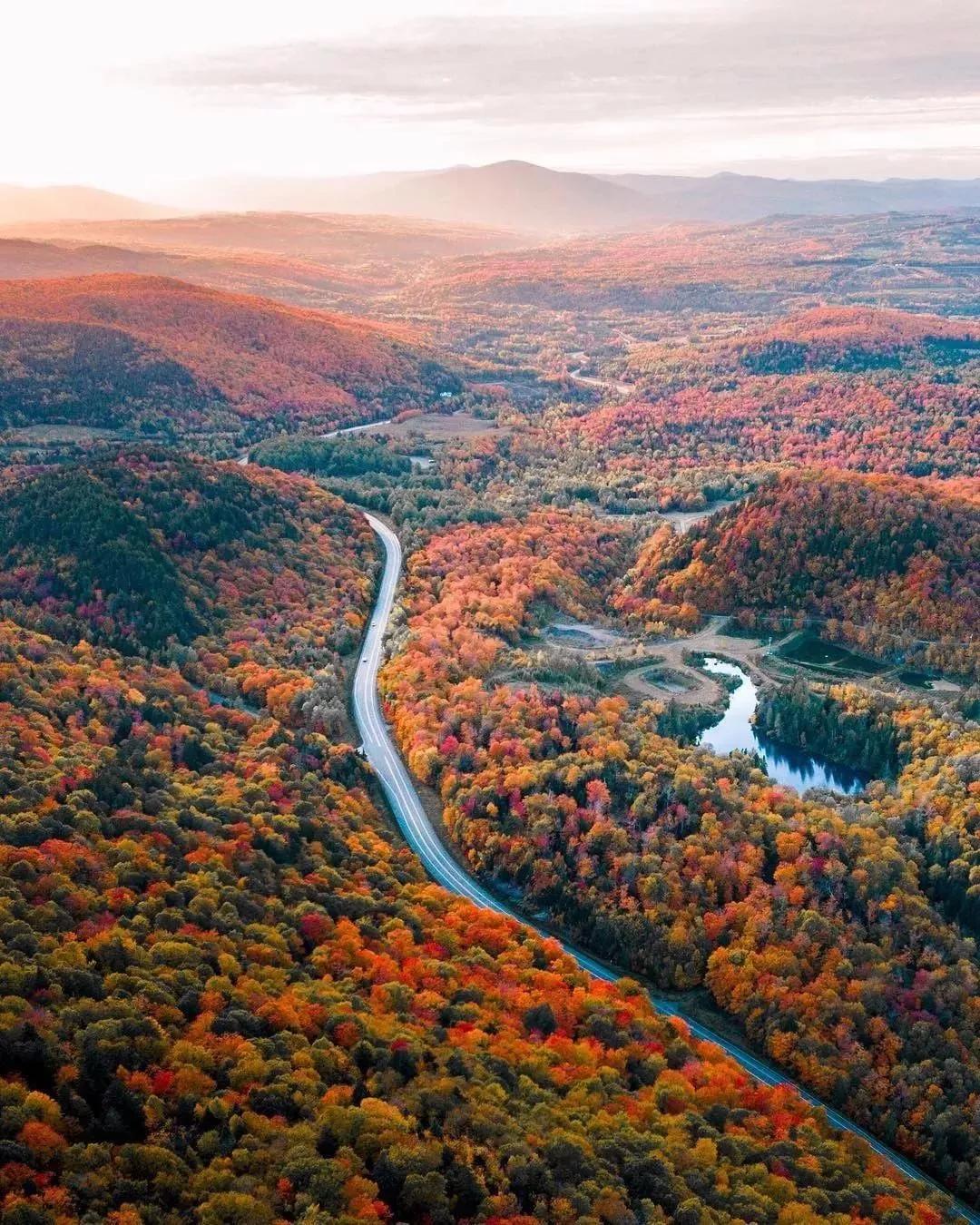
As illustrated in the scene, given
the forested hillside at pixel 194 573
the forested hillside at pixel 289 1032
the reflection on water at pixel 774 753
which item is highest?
the forested hillside at pixel 194 573

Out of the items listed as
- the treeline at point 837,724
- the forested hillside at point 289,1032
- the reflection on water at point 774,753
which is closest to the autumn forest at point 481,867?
the forested hillside at point 289,1032

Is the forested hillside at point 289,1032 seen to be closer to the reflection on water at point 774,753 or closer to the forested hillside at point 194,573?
the forested hillside at point 194,573

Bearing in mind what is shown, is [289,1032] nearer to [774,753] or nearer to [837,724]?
[774,753]

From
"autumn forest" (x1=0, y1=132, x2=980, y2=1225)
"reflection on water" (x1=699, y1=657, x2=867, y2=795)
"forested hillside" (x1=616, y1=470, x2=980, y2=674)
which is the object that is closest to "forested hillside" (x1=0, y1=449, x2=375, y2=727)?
"autumn forest" (x1=0, y1=132, x2=980, y2=1225)

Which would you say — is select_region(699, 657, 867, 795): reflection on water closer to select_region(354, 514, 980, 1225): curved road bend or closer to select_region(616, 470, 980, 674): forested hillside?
select_region(616, 470, 980, 674): forested hillside

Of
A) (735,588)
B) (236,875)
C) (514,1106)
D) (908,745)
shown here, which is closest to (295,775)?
(236,875)

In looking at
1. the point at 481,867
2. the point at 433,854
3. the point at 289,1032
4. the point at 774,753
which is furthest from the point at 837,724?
the point at 289,1032

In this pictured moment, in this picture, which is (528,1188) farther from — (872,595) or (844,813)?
(872,595)
